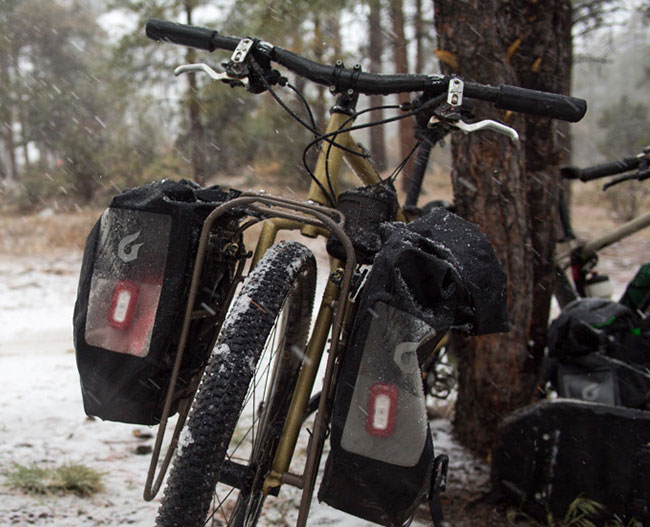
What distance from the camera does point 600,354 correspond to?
265cm

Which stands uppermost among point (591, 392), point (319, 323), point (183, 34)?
point (183, 34)

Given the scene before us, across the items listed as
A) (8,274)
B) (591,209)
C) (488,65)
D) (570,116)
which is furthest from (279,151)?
(570,116)

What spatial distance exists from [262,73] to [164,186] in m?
0.55

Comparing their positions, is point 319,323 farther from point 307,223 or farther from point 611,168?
point 611,168

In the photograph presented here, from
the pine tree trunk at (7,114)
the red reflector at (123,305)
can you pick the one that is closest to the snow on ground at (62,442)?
the red reflector at (123,305)

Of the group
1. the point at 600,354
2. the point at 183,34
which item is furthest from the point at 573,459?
the point at 183,34

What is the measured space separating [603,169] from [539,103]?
1558 mm

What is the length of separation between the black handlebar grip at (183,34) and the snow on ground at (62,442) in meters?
1.81

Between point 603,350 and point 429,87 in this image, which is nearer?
point 429,87

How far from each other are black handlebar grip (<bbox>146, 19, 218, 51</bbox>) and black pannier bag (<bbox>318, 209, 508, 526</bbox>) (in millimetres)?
1059

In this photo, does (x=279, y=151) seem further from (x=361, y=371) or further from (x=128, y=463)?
(x=361, y=371)

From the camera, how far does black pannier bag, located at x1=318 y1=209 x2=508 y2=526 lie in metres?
1.43

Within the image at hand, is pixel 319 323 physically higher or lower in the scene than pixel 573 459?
higher

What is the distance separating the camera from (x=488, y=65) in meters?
2.67
